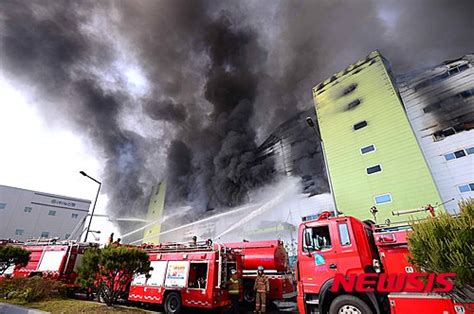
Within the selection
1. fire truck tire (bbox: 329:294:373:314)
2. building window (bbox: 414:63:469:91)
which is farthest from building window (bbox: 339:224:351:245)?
building window (bbox: 414:63:469:91)

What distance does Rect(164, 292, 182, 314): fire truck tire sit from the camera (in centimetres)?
778

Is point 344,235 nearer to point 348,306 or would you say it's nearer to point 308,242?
point 308,242

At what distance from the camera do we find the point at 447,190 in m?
17.0

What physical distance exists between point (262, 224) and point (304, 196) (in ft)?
20.0

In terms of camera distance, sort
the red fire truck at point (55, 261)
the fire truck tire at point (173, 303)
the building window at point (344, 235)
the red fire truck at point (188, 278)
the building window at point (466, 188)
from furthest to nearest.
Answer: the building window at point (466, 188) → the red fire truck at point (55, 261) → the fire truck tire at point (173, 303) → the red fire truck at point (188, 278) → the building window at point (344, 235)

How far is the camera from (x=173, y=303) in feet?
26.2

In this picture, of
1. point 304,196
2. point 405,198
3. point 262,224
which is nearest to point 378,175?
point 405,198

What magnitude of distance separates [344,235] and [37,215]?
49.6 meters

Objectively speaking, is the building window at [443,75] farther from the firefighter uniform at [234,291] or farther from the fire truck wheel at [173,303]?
the fire truck wheel at [173,303]

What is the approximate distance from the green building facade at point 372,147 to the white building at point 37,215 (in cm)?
4544

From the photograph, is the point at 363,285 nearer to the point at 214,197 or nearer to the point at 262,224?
the point at 262,224

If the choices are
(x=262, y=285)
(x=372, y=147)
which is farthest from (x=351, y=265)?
(x=372, y=147)

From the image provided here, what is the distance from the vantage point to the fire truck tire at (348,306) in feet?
15.2

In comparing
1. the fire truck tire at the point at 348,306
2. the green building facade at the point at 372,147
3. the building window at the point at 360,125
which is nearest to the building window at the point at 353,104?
the green building facade at the point at 372,147
